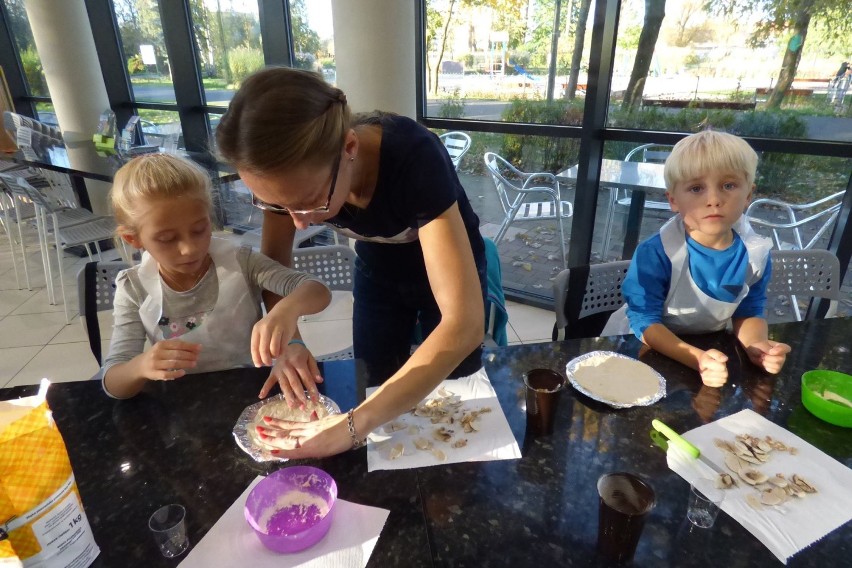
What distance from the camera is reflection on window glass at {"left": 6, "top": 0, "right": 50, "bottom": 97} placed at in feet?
17.3

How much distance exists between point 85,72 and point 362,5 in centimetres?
310

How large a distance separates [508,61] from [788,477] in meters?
2.51

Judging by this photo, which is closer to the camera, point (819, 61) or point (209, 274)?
point (209, 274)

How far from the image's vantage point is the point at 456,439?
0.89m

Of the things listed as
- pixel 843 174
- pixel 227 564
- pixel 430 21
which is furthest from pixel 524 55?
pixel 227 564

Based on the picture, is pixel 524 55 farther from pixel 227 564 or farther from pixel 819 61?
pixel 227 564

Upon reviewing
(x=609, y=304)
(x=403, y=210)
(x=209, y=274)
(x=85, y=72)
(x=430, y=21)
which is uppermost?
(x=430, y=21)

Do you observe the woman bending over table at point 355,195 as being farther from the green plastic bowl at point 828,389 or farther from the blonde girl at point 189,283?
the green plastic bowl at point 828,389

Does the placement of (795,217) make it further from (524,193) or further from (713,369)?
(713,369)

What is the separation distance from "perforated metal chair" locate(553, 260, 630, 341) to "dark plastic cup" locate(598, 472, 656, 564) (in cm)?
75

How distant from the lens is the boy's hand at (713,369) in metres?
1.02

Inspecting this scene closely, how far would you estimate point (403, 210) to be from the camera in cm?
102

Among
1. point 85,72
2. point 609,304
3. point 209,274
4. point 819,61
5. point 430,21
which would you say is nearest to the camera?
point 209,274

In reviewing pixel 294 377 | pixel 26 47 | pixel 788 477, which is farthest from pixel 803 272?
pixel 26 47
